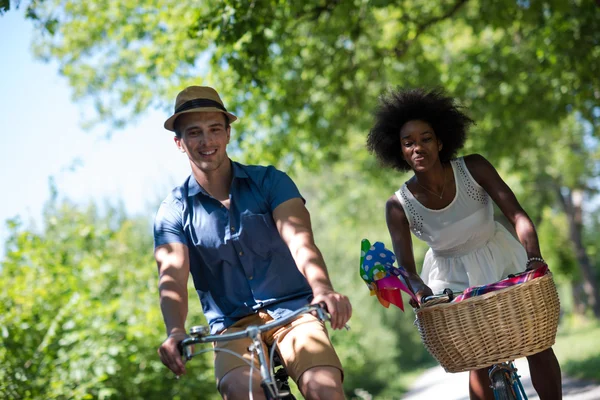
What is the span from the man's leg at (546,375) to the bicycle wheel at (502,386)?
0.19m

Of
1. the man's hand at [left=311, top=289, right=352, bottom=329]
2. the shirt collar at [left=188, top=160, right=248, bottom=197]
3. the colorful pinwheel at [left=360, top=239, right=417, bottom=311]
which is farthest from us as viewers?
the colorful pinwheel at [left=360, top=239, right=417, bottom=311]

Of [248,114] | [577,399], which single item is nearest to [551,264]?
[248,114]

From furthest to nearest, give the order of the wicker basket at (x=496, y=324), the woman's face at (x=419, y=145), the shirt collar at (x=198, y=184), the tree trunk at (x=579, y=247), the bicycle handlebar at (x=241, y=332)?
1. the tree trunk at (x=579, y=247)
2. the woman's face at (x=419, y=145)
3. the shirt collar at (x=198, y=184)
4. the wicker basket at (x=496, y=324)
5. the bicycle handlebar at (x=241, y=332)

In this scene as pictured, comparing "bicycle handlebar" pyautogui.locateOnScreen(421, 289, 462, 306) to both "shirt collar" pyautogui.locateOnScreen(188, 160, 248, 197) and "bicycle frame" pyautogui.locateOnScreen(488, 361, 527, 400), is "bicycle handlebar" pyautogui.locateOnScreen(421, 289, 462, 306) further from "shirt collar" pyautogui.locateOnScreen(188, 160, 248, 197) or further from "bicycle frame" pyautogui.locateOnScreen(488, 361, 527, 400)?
"shirt collar" pyautogui.locateOnScreen(188, 160, 248, 197)

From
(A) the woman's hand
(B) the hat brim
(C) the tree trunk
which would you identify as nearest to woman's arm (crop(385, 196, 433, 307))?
Result: (A) the woman's hand

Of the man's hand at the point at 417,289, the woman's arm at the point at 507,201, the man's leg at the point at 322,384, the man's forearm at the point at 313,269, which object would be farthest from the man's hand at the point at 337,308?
the woman's arm at the point at 507,201

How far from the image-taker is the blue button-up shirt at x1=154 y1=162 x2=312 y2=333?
165 inches

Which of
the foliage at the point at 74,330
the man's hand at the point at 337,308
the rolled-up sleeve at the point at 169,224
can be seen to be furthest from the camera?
the foliage at the point at 74,330

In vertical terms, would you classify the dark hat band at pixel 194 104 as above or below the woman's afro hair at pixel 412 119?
above

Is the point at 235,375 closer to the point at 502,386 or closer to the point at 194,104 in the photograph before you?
the point at 194,104

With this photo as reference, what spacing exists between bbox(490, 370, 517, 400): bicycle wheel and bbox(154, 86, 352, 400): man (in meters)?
1.13

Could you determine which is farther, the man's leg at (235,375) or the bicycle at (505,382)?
the bicycle at (505,382)

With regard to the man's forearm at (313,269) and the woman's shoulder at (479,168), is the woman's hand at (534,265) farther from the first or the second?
the man's forearm at (313,269)

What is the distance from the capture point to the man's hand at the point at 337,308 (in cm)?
343
